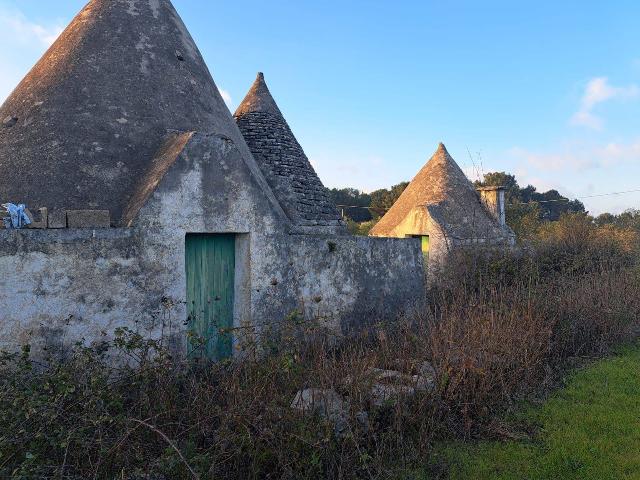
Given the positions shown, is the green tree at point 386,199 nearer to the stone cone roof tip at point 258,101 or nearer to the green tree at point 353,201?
the green tree at point 353,201

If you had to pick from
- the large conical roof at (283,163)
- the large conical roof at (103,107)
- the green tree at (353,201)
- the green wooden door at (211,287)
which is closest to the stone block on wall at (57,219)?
the large conical roof at (103,107)

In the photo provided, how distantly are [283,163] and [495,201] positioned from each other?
7704 millimetres

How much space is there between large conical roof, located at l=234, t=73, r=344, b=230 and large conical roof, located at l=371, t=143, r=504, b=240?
4885 mm

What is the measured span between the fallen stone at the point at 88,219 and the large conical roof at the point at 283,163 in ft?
10.9

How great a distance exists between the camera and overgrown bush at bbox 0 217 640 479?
325 centimetres

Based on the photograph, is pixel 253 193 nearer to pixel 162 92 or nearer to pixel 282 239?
pixel 282 239

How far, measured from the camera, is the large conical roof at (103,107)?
5.72 m

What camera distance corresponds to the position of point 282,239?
6.44 m

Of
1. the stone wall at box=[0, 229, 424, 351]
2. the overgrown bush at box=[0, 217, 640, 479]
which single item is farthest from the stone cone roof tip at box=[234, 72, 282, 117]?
the overgrown bush at box=[0, 217, 640, 479]

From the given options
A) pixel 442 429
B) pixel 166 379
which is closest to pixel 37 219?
pixel 166 379

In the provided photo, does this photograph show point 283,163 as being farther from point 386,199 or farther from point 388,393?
point 386,199

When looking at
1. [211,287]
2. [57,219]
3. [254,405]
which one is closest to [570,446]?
[254,405]

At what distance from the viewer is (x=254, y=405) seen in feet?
12.6

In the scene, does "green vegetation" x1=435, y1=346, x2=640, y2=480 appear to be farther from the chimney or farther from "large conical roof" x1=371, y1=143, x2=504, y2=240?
the chimney
